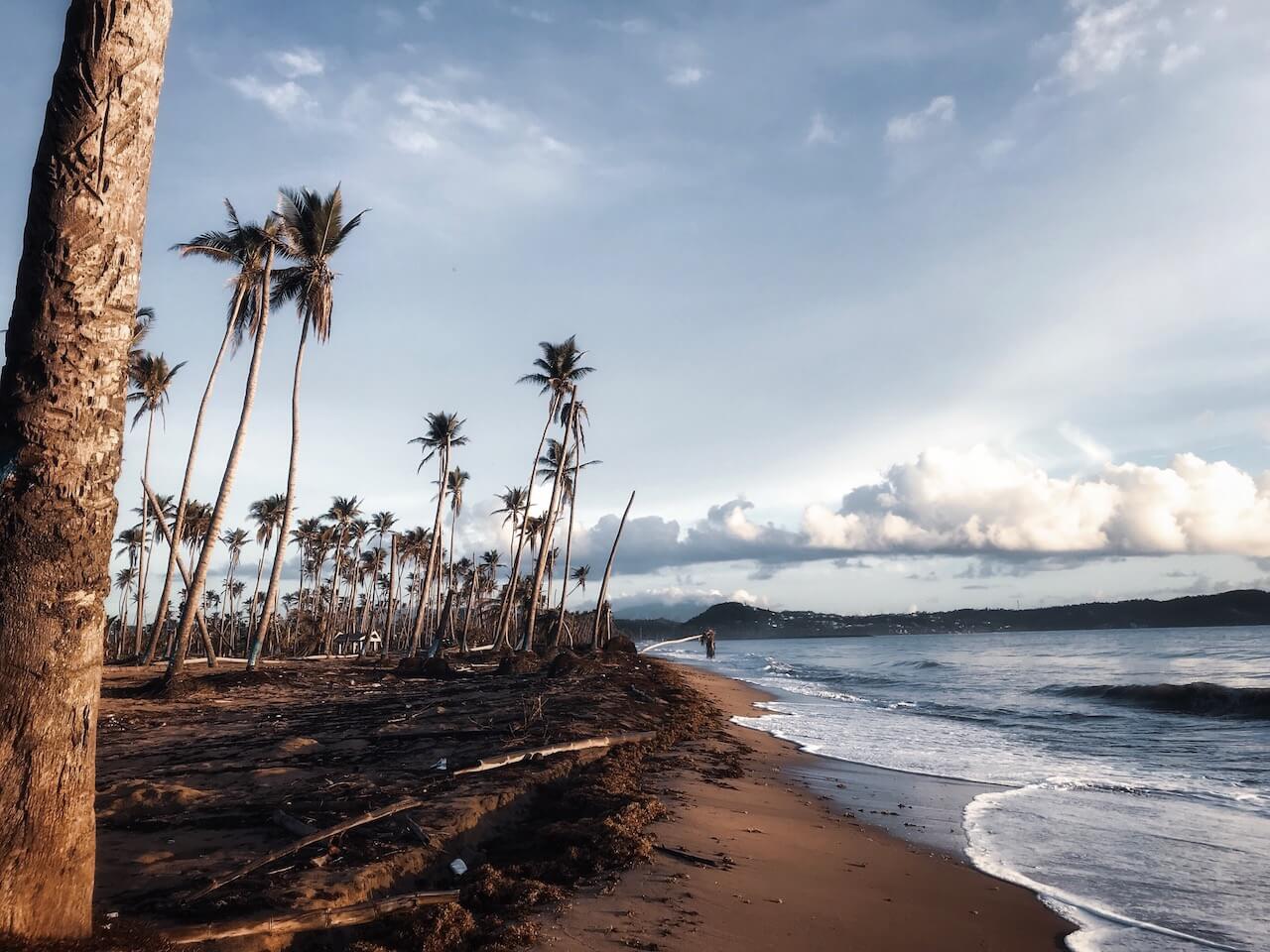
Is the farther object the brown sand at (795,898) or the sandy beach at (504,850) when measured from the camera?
the brown sand at (795,898)

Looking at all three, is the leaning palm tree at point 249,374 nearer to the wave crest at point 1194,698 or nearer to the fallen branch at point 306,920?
the fallen branch at point 306,920

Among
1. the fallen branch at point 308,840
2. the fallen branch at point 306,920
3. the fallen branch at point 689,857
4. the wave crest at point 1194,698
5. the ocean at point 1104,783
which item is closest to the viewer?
the fallen branch at point 306,920

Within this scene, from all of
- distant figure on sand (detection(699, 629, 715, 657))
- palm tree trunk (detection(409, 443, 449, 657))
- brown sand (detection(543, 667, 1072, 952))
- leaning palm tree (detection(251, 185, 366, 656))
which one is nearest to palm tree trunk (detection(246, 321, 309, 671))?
leaning palm tree (detection(251, 185, 366, 656))

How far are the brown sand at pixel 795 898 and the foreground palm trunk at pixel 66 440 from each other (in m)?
2.89

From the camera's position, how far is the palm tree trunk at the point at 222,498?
56.8 feet

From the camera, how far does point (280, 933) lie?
4.18 meters

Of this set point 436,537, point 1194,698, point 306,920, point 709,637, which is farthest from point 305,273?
point 709,637

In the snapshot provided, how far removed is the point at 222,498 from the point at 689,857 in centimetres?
1699

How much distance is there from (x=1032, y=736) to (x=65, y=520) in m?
22.5

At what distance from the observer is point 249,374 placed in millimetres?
20578

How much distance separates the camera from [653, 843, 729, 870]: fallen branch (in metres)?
6.59

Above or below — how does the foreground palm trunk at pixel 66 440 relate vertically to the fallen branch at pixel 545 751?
above

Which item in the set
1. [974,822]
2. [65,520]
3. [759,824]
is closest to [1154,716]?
[974,822]

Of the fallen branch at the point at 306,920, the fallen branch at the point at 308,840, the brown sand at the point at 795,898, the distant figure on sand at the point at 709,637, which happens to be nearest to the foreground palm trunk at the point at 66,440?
the fallen branch at the point at 306,920
